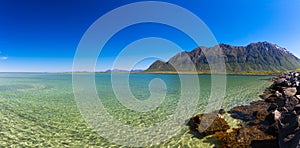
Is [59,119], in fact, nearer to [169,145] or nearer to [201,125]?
[169,145]

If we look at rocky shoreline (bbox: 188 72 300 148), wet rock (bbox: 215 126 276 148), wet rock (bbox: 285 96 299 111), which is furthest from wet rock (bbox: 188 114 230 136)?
wet rock (bbox: 285 96 299 111)

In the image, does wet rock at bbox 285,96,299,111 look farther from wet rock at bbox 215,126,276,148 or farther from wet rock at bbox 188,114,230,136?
wet rock at bbox 188,114,230,136

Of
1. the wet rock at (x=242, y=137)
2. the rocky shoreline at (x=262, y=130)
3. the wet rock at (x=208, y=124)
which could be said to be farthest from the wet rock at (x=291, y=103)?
the wet rock at (x=208, y=124)

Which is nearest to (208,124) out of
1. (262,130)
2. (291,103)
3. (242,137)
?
(242,137)

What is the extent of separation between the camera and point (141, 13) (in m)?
11.3

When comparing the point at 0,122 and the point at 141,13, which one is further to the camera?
the point at 0,122

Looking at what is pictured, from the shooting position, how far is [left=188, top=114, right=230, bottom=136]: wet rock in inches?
435

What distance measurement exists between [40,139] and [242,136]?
12.2 metres

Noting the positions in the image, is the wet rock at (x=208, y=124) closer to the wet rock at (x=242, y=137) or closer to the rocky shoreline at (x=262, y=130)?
the rocky shoreline at (x=262, y=130)

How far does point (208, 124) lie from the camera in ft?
38.6

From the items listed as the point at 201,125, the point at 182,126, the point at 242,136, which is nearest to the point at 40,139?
the point at 182,126

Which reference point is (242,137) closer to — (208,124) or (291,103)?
(208,124)

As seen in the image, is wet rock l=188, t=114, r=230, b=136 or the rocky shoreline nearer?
the rocky shoreline

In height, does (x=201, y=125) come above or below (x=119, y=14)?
below
